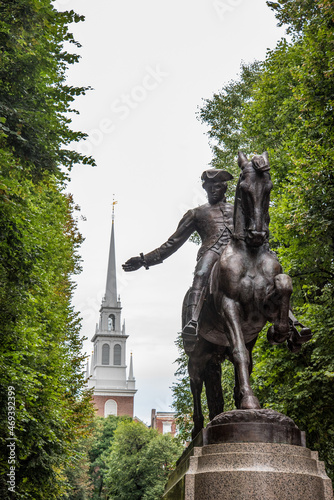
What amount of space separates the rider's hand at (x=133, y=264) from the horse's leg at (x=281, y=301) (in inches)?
88.5

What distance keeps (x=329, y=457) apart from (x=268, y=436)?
32.8 ft

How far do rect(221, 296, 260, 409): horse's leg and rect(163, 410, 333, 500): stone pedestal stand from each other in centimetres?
27

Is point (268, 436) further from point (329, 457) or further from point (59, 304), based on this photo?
point (59, 304)

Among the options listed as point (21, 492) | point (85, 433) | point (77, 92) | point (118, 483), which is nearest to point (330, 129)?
point (77, 92)

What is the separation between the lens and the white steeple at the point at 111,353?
98688 millimetres

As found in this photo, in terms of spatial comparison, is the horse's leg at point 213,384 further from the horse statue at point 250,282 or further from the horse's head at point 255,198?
the horse's head at point 255,198

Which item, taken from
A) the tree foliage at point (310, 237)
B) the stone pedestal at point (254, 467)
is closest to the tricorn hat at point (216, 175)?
the stone pedestal at point (254, 467)

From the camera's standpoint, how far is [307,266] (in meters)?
14.2

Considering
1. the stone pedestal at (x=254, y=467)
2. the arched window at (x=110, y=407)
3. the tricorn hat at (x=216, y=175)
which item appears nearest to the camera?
the stone pedestal at (x=254, y=467)

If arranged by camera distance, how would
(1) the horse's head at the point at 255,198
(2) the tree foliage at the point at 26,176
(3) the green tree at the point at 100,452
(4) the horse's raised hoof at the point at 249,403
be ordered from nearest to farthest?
1. (4) the horse's raised hoof at the point at 249,403
2. (1) the horse's head at the point at 255,198
3. (2) the tree foliage at the point at 26,176
4. (3) the green tree at the point at 100,452

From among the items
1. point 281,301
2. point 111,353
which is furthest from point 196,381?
point 111,353

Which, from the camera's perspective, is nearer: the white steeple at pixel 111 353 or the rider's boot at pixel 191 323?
the rider's boot at pixel 191 323

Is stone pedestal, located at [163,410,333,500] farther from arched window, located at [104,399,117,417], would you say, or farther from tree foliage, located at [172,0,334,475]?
arched window, located at [104,399,117,417]

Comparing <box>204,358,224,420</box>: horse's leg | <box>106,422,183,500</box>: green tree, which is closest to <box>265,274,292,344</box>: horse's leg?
<box>204,358,224,420</box>: horse's leg
